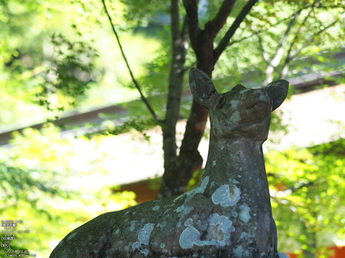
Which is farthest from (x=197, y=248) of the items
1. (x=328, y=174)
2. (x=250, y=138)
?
(x=328, y=174)

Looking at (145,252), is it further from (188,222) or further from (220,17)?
(220,17)

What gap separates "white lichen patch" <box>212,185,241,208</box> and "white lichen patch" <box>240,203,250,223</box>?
3 cm

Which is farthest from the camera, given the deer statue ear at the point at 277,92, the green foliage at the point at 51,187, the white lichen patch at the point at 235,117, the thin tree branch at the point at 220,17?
the green foliage at the point at 51,187

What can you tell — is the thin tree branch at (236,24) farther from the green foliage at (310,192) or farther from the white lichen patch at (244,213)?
the green foliage at (310,192)

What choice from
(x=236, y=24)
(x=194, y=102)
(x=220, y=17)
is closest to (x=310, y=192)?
(x=194, y=102)

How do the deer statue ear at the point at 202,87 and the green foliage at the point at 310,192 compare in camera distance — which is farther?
the green foliage at the point at 310,192

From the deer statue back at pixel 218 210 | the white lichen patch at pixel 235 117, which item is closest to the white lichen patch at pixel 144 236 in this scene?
the deer statue back at pixel 218 210

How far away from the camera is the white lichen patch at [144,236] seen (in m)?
1.43

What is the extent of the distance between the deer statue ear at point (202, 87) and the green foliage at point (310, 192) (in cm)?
356

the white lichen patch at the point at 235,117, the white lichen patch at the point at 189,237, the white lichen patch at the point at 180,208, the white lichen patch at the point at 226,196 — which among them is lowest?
the white lichen patch at the point at 189,237

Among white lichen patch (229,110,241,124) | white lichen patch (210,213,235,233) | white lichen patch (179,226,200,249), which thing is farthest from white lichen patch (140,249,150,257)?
white lichen patch (229,110,241,124)

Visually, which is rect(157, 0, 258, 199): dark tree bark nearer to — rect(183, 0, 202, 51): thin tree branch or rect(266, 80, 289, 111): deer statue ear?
rect(183, 0, 202, 51): thin tree branch

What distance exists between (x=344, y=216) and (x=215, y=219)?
14.2ft

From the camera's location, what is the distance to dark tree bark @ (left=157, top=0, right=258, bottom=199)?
99.0 inches
